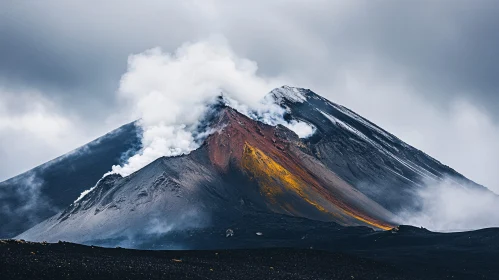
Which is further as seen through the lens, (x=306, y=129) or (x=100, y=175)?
(x=306, y=129)

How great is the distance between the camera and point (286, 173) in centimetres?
13088

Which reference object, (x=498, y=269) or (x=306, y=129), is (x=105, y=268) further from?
(x=306, y=129)

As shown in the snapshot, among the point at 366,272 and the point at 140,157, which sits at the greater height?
the point at 140,157

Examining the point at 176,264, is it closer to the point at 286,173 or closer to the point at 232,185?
the point at 232,185

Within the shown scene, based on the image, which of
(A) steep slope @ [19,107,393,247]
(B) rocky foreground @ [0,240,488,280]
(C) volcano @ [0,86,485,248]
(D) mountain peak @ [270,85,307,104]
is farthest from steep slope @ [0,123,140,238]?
(B) rocky foreground @ [0,240,488,280]

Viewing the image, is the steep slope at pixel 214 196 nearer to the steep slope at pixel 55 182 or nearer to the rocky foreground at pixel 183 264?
the steep slope at pixel 55 182

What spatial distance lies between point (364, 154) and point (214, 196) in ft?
185

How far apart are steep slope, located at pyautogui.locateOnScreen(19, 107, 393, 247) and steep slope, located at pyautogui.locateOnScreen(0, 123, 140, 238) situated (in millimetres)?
16893

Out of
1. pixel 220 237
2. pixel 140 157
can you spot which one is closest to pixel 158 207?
pixel 220 237

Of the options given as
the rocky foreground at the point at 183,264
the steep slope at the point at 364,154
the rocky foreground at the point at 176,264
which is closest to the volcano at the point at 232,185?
the steep slope at the point at 364,154

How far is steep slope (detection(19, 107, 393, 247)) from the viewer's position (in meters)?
110

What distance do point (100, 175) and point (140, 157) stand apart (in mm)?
9569

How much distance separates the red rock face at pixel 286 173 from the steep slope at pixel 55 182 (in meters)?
25.1

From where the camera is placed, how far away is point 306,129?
166 m
